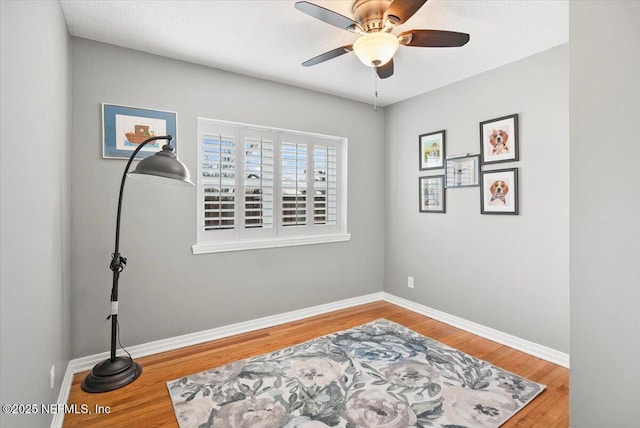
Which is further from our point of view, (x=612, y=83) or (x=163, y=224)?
(x=163, y=224)

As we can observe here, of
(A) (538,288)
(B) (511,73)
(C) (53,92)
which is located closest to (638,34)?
(B) (511,73)

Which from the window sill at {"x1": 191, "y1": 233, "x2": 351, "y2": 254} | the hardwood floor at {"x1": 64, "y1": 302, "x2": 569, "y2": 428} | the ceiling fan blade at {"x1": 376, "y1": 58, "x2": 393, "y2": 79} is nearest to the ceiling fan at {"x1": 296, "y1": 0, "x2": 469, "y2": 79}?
the ceiling fan blade at {"x1": 376, "y1": 58, "x2": 393, "y2": 79}

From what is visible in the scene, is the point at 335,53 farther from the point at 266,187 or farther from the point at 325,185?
the point at 325,185

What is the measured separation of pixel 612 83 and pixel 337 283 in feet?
10.2

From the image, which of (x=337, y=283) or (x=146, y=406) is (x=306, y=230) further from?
(x=146, y=406)

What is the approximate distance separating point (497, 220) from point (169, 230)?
10.1ft

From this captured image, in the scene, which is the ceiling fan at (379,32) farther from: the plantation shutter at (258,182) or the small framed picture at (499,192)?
the plantation shutter at (258,182)

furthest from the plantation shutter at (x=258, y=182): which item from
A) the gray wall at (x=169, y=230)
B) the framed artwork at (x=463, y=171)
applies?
the framed artwork at (x=463, y=171)

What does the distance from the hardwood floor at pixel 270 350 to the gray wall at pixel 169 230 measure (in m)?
0.26

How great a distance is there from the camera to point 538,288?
9.10 ft

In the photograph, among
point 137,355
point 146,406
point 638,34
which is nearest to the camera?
point 638,34

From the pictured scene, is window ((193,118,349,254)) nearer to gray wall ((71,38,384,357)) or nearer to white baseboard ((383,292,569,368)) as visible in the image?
gray wall ((71,38,384,357))

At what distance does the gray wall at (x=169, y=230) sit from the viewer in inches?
99.0

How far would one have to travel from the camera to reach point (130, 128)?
2.67 meters
